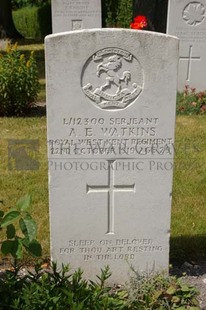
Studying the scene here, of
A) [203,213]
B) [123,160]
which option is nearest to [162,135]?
[123,160]

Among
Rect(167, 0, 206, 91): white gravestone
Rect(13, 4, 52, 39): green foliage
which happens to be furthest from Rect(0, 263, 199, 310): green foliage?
Rect(13, 4, 52, 39): green foliage

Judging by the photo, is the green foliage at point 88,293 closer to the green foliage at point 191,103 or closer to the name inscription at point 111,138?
Result: the name inscription at point 111,138

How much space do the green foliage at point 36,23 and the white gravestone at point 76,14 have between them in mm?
13769

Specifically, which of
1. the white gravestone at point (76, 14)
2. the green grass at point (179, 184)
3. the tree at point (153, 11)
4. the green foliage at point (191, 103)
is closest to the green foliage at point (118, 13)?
the tree at point (153, 11)

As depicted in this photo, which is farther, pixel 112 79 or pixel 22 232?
pixel 112 79

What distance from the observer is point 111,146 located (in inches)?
121

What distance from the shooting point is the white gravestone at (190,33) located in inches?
317

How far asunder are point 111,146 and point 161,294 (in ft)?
3.29

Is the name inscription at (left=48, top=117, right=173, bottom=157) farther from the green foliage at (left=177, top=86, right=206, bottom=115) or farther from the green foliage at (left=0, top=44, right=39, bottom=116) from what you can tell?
the green foliage at (left=177, top=86, right=206, bottom=115)

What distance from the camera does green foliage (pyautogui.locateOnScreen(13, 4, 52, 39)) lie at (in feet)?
77.4

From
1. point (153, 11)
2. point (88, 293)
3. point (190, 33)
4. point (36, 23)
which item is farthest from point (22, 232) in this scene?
point (36, 23)

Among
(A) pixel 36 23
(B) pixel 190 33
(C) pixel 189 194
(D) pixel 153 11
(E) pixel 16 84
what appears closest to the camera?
(C) pixel 189 194

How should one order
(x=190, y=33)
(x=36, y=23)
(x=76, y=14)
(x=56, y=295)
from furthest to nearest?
(x=36, y=23)
(x=76, y=14)
(x=190, y=33)
(x=56, y=295)

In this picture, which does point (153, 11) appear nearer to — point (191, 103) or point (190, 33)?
point (190, 33)
